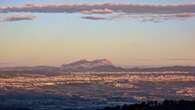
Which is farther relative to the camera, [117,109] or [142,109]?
[117,109]

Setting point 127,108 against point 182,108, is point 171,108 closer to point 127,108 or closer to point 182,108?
point 182,108

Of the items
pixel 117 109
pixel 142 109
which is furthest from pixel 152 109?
pixel 117 109

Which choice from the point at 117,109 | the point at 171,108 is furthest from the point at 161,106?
the point at 117,109

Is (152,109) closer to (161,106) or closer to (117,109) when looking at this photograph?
(161,106)

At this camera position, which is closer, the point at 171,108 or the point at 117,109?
the point at 171,108

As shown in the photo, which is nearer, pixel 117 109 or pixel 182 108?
pixel 182 108

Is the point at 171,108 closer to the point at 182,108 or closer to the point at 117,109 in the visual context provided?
the point at 182,108
